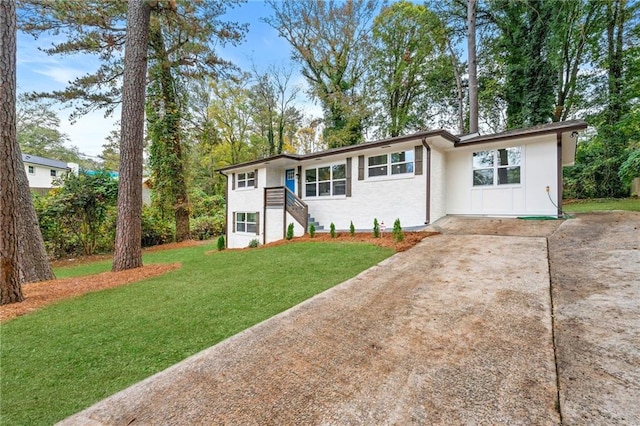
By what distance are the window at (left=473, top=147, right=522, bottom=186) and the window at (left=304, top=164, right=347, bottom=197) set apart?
4772 millimetres

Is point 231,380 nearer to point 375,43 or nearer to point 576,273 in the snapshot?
point 576,273

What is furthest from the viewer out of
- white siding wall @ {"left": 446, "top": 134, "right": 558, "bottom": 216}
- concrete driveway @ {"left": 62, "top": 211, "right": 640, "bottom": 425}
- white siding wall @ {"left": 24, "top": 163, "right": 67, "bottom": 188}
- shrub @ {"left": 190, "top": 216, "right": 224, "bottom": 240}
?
white siding wall @ {"left": 24, "top": 163, "right": 67, "bottom": 188}

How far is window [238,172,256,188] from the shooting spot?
14.3m

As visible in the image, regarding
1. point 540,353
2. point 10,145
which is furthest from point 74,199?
point 540,353

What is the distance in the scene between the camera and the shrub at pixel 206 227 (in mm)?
18377

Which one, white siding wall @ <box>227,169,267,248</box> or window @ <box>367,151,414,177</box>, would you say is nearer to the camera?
window @ <box>367,151,414,177</box>

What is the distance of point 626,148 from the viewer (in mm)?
13211

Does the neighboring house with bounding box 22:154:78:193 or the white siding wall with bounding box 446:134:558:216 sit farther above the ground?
the neighboring house with bounding box 22:154:78:193

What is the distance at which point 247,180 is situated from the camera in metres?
14.6

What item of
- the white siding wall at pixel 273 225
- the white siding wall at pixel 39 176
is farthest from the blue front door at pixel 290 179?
the white siding wall at pixel 39 176

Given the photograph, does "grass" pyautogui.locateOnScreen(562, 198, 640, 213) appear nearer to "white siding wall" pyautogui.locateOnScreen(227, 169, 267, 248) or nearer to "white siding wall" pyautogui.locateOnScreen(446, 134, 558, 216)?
"white siding wall" pyautogui.locateOnScreen(446, 134, 558, 216)

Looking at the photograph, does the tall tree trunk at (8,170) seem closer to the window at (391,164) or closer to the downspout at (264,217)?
the downspout at (264,217)

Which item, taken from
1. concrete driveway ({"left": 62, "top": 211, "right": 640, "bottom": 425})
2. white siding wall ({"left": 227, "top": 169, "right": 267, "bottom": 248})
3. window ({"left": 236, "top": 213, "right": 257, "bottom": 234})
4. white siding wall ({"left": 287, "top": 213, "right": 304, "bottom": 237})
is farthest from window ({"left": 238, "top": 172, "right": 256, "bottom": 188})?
concrete driveway ({"left": 62, "top": 211, "right": 640, "bottom": 425})

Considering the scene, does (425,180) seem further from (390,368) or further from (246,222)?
(246,222)
